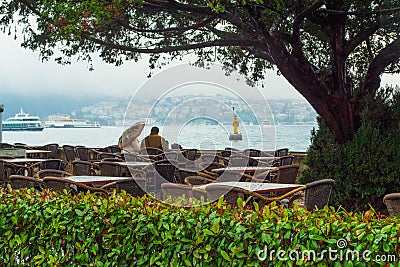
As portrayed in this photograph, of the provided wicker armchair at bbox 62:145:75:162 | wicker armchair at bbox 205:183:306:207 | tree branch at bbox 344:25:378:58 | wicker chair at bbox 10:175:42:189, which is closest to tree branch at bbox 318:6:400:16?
tree branch at bbox 344:25:378:58

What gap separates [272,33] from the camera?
8.21 meters

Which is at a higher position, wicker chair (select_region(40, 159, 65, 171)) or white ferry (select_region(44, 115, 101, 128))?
white ferry (select_region(44, 115, 101, 128))

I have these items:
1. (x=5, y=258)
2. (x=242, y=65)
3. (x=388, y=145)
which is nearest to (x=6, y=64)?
(x=242, y=65)

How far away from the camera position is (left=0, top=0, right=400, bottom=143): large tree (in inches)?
315

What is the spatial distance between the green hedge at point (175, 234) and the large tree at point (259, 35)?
358 cm

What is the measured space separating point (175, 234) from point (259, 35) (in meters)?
5.79

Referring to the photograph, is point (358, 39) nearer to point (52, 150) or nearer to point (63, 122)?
point (52, 150)

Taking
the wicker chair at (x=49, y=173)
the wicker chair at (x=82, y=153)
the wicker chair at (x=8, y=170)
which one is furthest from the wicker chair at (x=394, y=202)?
the wicker chair at (x=82, y=153)

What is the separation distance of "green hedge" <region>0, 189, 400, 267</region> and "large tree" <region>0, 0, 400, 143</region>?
358 centimetres

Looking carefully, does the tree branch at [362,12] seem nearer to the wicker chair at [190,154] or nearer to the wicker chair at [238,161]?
the wicker chair at [238,161]

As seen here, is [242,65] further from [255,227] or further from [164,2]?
[255,227]

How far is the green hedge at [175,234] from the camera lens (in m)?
3.12

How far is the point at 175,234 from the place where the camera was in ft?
11.3

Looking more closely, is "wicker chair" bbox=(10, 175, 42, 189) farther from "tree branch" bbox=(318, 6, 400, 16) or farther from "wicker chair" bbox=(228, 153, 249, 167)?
"tree branch" bbox=(318, 6, 400, 16)
